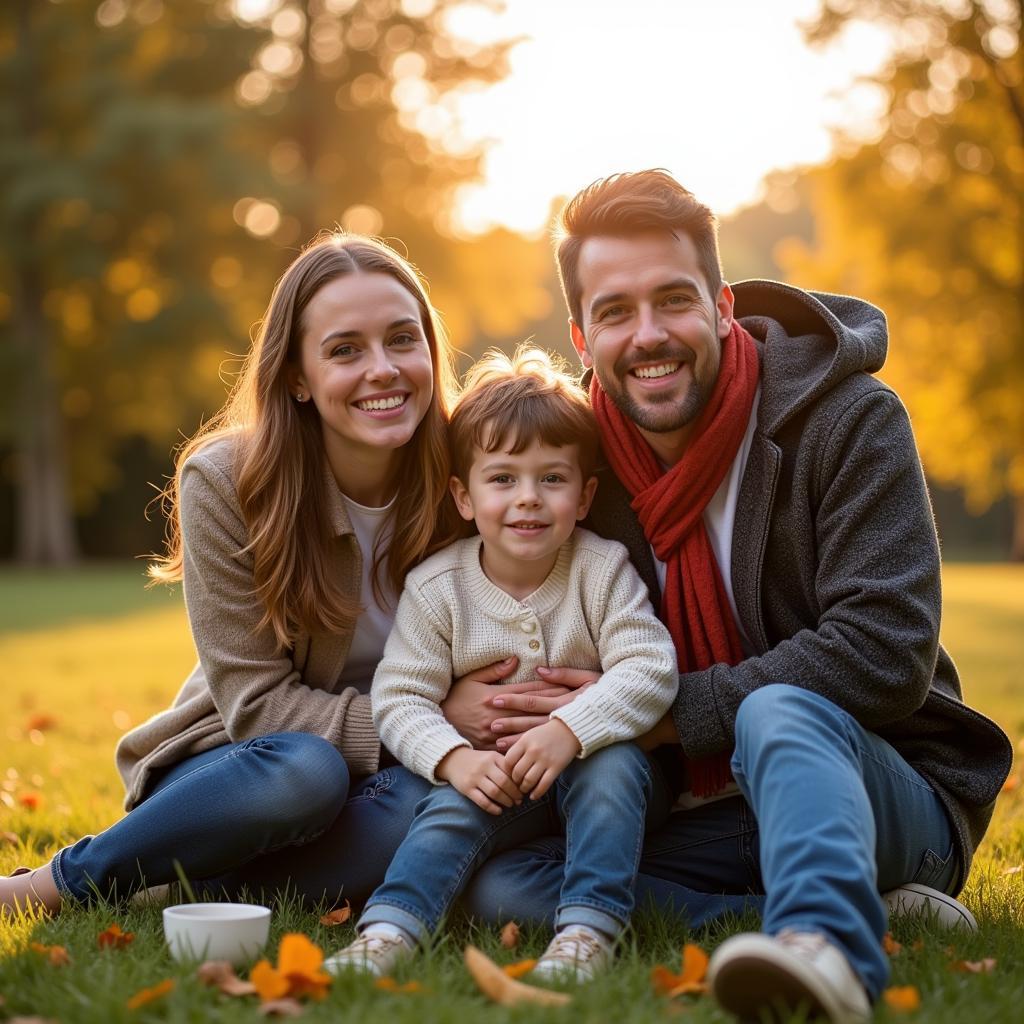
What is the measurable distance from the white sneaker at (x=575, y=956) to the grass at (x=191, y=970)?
0.05m

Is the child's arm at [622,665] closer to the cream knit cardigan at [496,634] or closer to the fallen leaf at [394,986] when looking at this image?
the cream knit cardigan at [496,634]

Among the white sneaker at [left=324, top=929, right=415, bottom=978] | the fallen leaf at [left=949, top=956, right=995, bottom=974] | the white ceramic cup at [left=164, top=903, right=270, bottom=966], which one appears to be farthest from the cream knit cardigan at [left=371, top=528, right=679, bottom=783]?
the fallen leaf at [left=949, top=956, right=995, bottom=974]

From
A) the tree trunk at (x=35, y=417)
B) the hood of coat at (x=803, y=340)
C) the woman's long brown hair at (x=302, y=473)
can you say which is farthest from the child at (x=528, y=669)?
the tree trunk at (x=35, y=417)

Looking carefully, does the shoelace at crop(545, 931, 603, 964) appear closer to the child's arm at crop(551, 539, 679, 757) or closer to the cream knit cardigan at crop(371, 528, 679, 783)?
the child's arm at crop(551, 539, 679, 757)

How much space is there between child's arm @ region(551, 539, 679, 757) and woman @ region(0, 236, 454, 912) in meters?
0.52

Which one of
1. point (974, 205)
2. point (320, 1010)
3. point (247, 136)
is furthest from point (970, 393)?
point (320, 1010)

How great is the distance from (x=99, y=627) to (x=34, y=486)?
11786mm

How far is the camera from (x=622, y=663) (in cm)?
310

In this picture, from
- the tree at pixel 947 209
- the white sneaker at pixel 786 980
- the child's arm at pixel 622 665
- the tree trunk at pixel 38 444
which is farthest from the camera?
the tree trunk at pixel 38 444

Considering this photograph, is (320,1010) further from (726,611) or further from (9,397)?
(9,397)

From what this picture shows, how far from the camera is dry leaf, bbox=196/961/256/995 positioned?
235cm

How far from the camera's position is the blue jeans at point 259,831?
10.0 ft

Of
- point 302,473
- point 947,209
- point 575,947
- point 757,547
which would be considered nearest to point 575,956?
point 575,947

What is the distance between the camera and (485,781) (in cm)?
295
